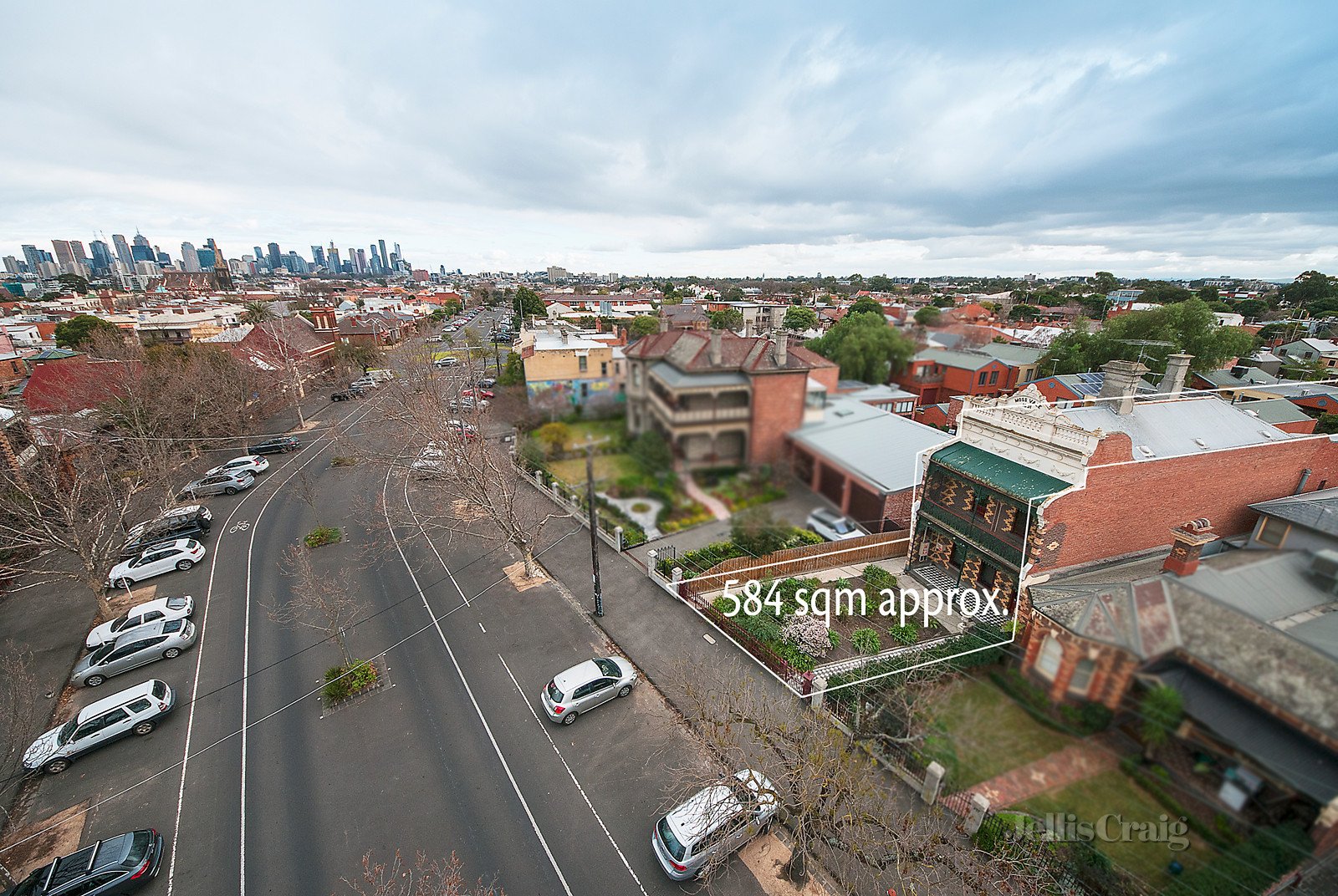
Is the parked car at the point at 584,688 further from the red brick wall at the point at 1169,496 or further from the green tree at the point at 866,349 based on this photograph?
the green tree at the point at 866,349

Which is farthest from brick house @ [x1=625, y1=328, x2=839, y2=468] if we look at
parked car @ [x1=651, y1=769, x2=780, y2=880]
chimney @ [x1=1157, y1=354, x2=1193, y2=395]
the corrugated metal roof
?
chimney @ [x1=1157, y1=354, x2=1193, y2=395]

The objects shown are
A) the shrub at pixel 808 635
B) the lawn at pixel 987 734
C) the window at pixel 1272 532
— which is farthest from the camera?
the shrub at pixel 808 635

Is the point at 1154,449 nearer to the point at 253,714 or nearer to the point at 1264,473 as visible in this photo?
the point at 1264,473

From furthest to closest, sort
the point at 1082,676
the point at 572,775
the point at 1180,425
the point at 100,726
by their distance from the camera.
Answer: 1. the point at 1180,425
2. the point at 100,726
3. the point at 572,775
4. the point at 1082,676

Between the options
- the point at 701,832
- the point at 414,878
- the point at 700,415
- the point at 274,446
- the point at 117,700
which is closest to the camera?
the point at 700,415

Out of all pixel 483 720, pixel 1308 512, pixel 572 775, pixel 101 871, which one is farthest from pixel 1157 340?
pixel 101 871

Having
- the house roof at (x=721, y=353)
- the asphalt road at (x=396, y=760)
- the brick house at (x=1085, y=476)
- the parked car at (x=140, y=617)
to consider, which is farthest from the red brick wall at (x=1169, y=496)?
the parked car at (x=140, y=617)

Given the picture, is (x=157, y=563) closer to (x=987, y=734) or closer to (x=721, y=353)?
(x=721, y=353)
